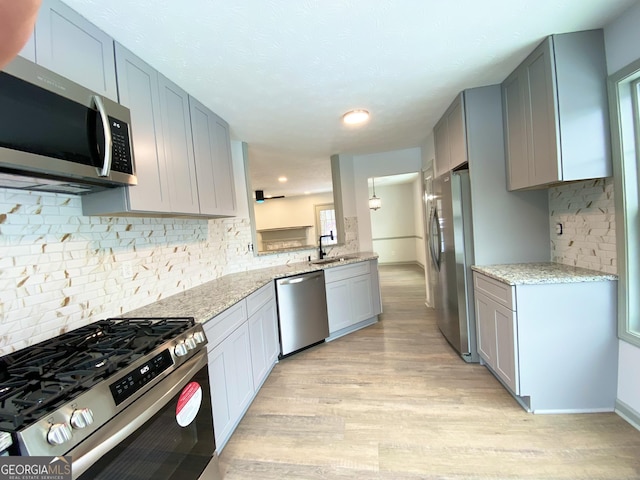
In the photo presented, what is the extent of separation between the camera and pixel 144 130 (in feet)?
5.18

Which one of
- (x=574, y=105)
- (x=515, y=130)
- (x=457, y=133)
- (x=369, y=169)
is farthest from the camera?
(x=369, y=169)

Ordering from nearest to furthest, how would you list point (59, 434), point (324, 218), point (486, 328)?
point (59, 434) < point (486, 328) < point (324, 218)

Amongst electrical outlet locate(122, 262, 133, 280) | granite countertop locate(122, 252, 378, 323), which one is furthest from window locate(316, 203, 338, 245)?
electrical outlet locate(122, 262, 133, 280)

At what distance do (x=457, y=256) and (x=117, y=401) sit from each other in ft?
8.14

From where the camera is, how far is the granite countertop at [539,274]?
172cm

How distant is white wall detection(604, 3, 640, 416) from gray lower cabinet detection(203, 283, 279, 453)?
241 centimetres

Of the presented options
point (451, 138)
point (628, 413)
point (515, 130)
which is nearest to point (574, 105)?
point (515, 130)

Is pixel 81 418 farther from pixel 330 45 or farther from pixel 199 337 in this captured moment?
pixel 330 45

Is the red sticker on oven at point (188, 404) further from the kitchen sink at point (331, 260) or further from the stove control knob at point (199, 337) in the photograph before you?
the kitchen sink at point (331, 260)

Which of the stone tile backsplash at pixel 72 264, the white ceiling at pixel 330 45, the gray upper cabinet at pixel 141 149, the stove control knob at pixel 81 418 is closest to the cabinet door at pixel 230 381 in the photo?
the stone tile backsplash at pixel 72 264

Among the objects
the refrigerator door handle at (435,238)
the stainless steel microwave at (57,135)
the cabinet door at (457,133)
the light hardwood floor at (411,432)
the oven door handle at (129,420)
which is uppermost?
the cabinet door at (457,133)

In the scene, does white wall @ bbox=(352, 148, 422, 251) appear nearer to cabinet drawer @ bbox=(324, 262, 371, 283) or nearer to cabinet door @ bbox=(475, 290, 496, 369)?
cabinet drawer @ bbox=(324, 262, 371, 283)

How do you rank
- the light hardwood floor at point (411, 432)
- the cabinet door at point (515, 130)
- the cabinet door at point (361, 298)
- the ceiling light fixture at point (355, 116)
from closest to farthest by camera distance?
1. the light hardwood floor at point (411, 432)
2. the cabinet door at point (515, 130)
3. the ceiling light fixture at point (355, 116)
4. the cabinet door at point (361, 298)

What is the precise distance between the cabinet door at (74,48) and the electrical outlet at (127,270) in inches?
37.6
